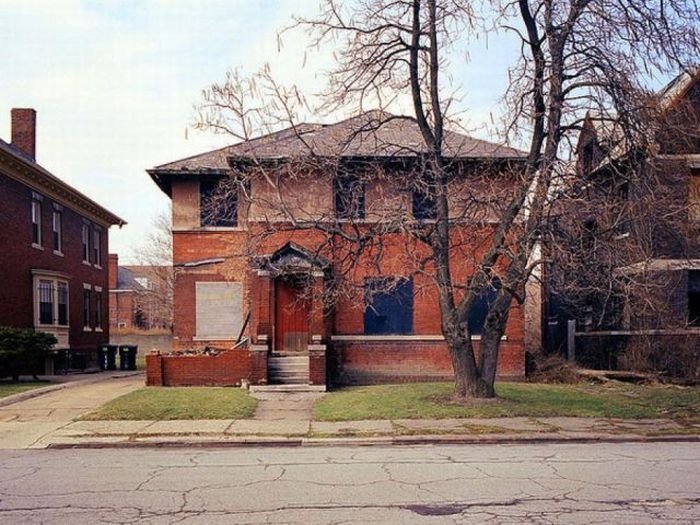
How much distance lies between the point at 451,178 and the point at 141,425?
9.28 metres

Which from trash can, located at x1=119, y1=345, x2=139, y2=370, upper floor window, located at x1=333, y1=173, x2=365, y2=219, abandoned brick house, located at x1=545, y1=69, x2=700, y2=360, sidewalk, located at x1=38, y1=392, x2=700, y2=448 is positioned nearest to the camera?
sidewalk, located at x1=38, y1=392, x2=700, y2=448

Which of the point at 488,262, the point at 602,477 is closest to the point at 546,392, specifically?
the point at 488,262

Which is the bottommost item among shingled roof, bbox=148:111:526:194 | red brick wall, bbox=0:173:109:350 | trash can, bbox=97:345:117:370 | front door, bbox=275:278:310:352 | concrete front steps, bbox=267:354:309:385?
trash can, bbox=97:345:117:370

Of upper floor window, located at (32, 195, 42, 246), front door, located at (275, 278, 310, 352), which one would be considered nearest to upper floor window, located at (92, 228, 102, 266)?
upper floor window, located at (32, 195, 42, 246)

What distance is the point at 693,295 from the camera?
2405 cm

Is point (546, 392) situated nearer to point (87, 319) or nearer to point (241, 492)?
point (241, 492)

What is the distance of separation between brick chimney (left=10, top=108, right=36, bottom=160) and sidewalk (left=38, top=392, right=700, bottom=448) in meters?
21.0

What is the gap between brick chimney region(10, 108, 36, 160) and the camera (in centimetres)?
3194

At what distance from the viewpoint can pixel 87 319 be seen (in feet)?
117

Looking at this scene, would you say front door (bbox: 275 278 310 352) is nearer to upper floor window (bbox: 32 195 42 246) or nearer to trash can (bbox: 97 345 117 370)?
upper floor window (bbox: 32 195 42 246)

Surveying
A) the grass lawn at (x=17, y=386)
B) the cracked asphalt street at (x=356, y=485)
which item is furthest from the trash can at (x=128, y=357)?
the cracked asphalt street at (x=356, y=485)

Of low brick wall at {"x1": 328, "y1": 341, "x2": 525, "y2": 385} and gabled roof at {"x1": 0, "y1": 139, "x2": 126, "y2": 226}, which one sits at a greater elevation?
gabled roof at {"x1": 0, "y1": 139, "x2": 126, "y2": 226}

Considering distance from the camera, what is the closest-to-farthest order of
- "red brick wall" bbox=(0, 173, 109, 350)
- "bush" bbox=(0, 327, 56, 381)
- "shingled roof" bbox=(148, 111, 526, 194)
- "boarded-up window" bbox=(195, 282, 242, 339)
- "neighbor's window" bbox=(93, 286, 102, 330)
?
"shingled roof" bbox=(148, 111, 526, 194) < "bush" bbox=(0, 327, 56, 381) < "boarded-up window" bbox=(195, 282, 242, 339) < "red brick wall" bbox=(0, 173, 109, 350) < "neighbor's window" bbox=(93, 286, 102, 330)

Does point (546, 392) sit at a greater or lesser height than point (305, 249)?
lesser
